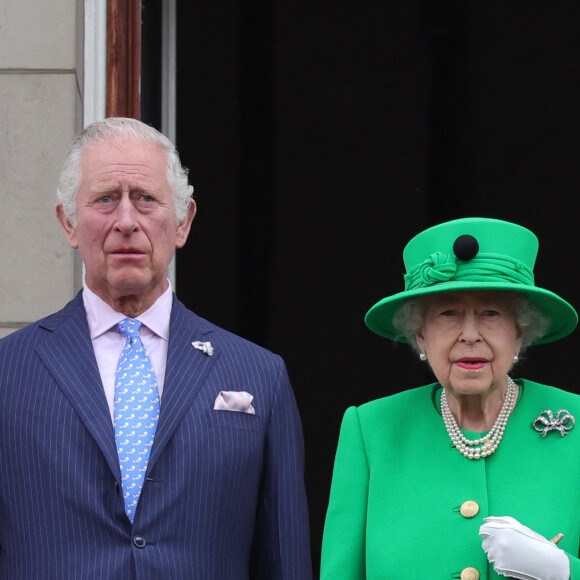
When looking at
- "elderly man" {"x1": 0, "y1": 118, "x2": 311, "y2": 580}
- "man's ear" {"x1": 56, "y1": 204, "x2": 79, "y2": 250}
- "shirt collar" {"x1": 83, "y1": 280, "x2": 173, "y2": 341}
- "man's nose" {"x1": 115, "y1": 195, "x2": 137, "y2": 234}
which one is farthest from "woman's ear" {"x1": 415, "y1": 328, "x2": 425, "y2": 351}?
"man's ear" {"x1": 56, "y1": 204, "x2": 79, "y2": 250}

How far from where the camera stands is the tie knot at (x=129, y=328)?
10.1ft

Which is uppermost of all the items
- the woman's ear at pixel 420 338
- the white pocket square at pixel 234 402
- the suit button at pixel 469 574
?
the woman's ear at pixel 420 338

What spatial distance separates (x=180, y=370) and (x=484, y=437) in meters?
0.74

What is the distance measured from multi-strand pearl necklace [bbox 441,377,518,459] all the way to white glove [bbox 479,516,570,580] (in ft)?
0.81

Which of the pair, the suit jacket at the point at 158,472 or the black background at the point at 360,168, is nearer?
the suit jacket at the point at 158,472

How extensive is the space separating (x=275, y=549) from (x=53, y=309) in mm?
1499

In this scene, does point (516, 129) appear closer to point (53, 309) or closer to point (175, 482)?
point (53, 309)

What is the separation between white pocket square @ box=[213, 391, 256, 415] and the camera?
3.03 metres

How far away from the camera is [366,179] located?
6.93 m

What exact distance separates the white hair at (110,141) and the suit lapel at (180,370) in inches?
10.0

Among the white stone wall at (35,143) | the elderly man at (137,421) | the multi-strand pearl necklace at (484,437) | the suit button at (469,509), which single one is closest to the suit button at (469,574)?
the suit button at (469,509)

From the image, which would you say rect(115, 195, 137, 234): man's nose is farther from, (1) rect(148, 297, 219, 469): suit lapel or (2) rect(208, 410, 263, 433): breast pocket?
(2) rect(208, 410, 263, 433): breast pocket

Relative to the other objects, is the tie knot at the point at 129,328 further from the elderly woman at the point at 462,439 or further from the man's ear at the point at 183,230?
the elderly woman at the point at 462,439

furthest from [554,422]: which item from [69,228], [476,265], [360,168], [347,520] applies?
[360,168]
